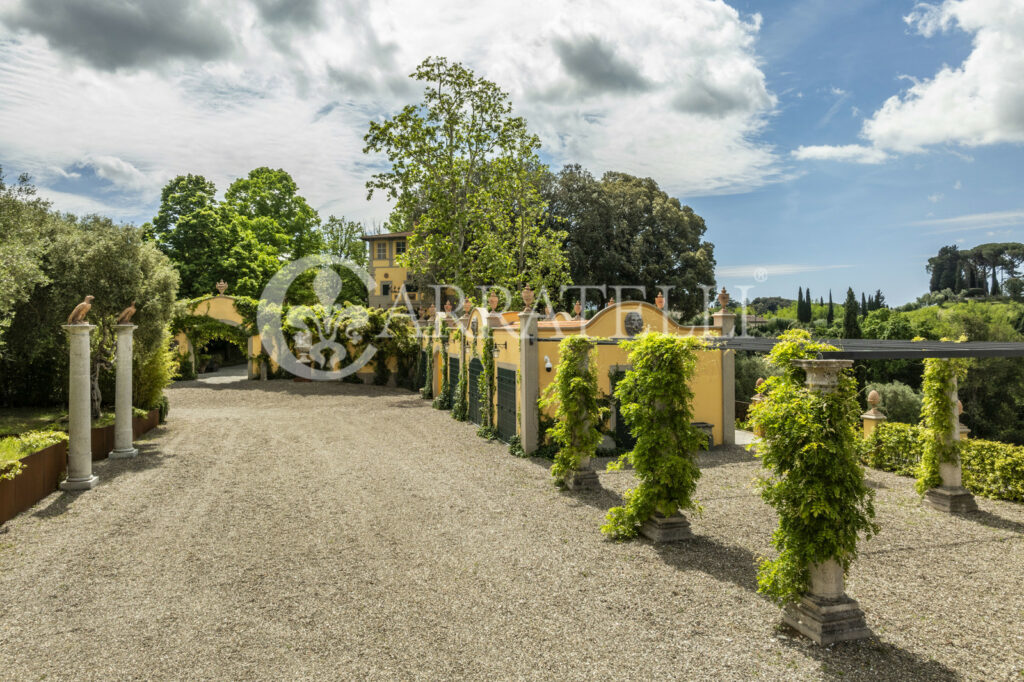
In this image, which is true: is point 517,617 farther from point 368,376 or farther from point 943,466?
point 368,376

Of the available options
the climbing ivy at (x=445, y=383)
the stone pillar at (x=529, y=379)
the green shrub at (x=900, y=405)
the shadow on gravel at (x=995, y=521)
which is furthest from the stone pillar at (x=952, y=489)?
the green shrub at (x=900, y=405)

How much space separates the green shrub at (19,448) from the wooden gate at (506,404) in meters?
9.47

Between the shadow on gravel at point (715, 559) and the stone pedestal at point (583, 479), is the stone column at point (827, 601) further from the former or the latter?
the stone pedestal at point (583, 479)

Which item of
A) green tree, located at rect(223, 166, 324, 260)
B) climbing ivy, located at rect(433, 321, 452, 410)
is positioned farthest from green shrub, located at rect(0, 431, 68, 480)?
green tree, located at rect(223, 166, 324, 260)

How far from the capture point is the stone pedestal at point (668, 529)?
8438 mm

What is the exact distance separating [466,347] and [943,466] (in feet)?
44.6

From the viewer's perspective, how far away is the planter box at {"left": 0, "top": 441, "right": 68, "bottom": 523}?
929cm

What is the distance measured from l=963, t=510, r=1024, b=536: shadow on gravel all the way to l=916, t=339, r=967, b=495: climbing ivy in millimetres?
687

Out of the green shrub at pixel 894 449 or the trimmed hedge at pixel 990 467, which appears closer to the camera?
the trimmed hedge at pixel 990 467

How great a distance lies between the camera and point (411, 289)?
48.6 m

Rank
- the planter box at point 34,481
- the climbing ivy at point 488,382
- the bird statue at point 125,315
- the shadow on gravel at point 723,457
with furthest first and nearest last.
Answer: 1. the climbing ivy at point 488,382
2. the shadow on gravel at point 723,457
3. the bird statue at point 125,315
4. the planter box at point 34,481

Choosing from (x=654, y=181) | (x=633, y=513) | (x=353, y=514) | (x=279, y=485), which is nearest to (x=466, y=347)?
(x=279, y=485)

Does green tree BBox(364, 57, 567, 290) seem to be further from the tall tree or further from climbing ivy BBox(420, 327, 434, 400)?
the tall tree

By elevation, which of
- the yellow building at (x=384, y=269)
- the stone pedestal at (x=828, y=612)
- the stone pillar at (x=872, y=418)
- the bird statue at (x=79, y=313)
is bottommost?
the stone pedestal at (x=828, y=612)
